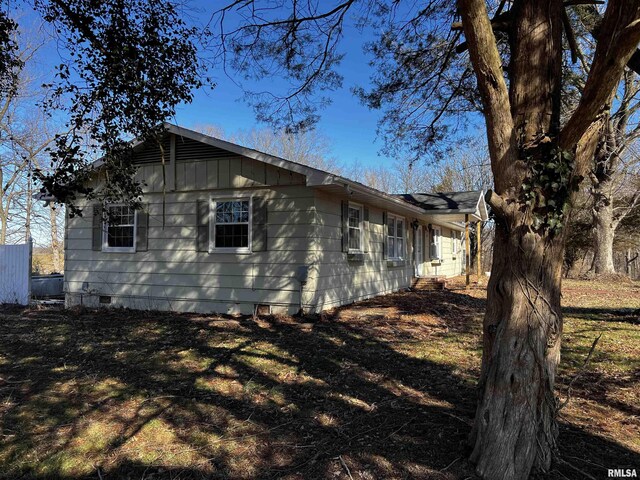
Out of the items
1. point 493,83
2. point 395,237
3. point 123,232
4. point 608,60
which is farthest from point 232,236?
point 608,60

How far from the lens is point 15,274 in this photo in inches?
433

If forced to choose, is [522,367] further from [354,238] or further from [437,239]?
[437,239]

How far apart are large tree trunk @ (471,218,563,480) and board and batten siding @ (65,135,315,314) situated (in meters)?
5.79

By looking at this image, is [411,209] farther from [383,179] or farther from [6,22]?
[383,179]

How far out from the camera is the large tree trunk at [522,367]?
285cm

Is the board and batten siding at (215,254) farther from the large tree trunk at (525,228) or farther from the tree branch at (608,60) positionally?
the tree branch at (608,60)

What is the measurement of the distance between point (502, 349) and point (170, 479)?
247cm

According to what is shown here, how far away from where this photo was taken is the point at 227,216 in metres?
9.45

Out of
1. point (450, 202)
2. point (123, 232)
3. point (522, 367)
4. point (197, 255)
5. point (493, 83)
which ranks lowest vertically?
point (522, 367)

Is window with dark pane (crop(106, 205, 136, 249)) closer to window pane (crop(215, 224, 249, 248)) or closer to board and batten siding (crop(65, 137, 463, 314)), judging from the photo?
board and batten siding (crop(65, 137, 463, 314))

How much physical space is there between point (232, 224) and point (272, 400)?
5.59 m

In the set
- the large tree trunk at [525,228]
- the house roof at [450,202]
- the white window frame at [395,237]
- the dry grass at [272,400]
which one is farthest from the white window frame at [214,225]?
the house roof at [450,202]

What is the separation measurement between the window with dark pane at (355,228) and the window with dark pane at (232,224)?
2554 millimetres

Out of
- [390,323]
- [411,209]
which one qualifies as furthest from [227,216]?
[411,209]
